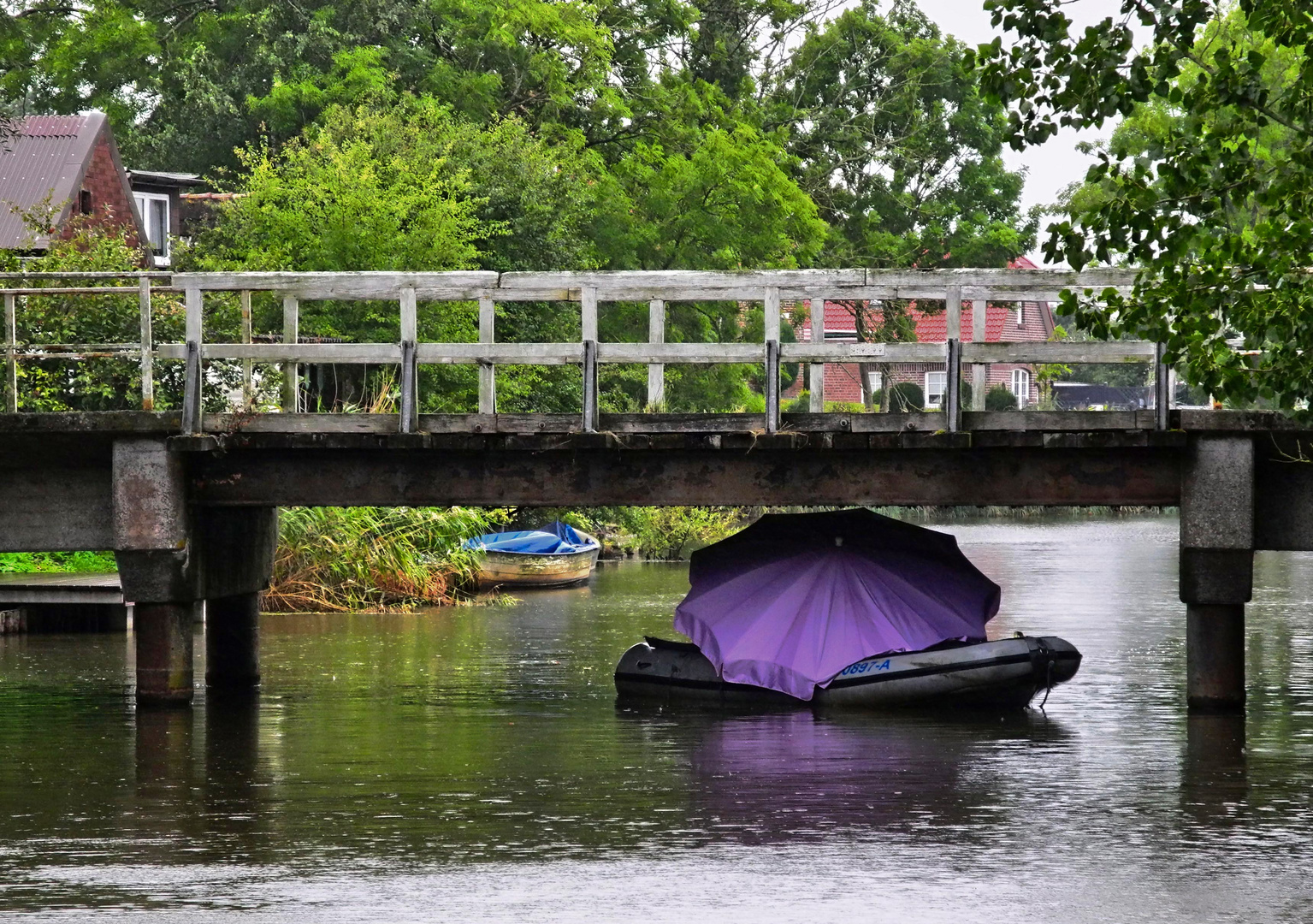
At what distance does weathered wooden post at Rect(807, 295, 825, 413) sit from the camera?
1820 cm

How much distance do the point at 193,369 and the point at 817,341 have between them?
21.0 ft

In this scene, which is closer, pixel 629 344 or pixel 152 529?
pixel 629 344

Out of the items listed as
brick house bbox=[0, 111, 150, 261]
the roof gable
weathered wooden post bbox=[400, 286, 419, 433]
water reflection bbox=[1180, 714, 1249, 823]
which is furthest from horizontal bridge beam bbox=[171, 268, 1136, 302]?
brick house bbox=[0, 111, 150, 261]

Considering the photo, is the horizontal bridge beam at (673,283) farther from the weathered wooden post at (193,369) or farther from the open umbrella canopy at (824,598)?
the open umbrella canopy at (824,598)

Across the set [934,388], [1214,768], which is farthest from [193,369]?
[934,388]

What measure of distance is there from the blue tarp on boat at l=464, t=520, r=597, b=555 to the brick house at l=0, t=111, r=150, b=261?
15.4 meters

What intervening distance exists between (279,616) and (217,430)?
40.2ft

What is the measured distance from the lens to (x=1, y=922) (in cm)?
1081

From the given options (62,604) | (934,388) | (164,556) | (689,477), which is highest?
(934,388)

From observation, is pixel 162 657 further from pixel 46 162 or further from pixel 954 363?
pixel 46 162

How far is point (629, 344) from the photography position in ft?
59.3

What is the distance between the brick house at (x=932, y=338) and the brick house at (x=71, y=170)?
19691mm

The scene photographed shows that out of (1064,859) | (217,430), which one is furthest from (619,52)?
(1064,859)

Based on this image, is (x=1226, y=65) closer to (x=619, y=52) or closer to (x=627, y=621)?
(x=627, y=621)
